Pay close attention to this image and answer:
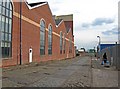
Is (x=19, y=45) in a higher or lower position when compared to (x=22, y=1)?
lower

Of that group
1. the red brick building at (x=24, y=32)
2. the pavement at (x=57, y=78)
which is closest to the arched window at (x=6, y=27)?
the red brick building at (x=24, y=32)

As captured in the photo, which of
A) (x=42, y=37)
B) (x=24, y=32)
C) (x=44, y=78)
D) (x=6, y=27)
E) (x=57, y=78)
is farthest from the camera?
(x=42, y=37)

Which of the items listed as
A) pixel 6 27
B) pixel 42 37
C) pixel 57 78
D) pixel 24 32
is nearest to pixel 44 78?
pixel 57 78

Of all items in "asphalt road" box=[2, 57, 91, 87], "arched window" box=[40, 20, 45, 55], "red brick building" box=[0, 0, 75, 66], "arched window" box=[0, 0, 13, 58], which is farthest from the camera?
"arched window" box=[40, 20, 45, 55]

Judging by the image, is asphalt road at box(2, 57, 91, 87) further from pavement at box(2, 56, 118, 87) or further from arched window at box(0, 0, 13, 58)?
arched window at box(0, 0, 13, 58)

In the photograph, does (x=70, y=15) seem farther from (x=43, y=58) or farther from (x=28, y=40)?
(x=28, y=40)

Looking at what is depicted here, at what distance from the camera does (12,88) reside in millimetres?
9766

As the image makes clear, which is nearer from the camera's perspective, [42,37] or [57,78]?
[57,78]

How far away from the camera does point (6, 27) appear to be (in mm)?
24250

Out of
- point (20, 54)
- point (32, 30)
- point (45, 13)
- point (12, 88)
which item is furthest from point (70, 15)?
point (12, 88)

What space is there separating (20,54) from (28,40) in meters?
4.07

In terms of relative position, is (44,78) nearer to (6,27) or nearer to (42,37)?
(6,27)

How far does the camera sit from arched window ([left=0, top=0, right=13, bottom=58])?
23166 mm

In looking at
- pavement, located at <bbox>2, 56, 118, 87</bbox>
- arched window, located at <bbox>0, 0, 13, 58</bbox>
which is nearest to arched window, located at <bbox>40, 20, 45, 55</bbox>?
arched window, located at <bbox>0, 0, 13, 58</bbox>
